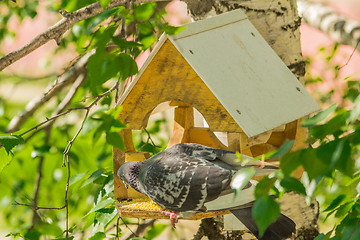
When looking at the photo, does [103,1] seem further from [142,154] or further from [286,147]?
[142,154]

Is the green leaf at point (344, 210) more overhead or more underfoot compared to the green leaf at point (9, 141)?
more underfoot

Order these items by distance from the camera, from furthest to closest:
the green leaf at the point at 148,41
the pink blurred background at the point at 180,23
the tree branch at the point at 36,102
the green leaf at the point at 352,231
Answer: the pink blurred background at the point at 180,23 → the tree branch at the point at 36,102 → the green leaf at the point at 148,41 → the green leaf at the point at 352,231

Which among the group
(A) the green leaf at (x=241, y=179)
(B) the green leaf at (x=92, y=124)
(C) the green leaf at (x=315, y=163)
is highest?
(B) the green leaf at (x=92, y=124)

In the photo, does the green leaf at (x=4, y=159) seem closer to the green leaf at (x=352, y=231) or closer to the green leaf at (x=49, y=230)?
the green leaf at (x=49, y=230)

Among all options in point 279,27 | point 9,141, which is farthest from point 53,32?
point 279,27

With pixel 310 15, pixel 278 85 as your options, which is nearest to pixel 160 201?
pixel 278 85

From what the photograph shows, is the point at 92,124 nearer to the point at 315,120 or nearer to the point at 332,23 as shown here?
the point at 315,120

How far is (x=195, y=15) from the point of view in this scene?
215 cm

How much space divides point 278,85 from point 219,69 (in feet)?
0.78

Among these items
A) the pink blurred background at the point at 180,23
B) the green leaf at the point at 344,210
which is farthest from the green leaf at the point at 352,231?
the pink blurred background at the point at 180,23

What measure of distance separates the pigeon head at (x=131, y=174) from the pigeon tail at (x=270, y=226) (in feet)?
1.20

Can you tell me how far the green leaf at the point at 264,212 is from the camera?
2.91 feet

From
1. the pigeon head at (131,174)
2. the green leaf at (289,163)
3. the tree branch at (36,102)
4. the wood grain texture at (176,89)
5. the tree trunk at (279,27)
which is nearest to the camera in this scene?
the green leaf at (289,163)

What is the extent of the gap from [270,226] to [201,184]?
291 millimetres
